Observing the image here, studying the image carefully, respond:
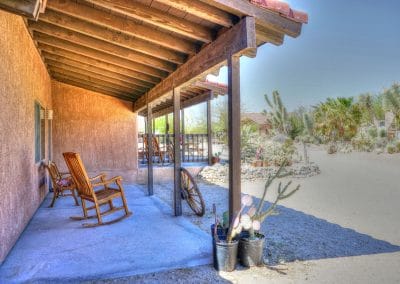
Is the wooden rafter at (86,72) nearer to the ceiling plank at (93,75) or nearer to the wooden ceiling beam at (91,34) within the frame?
the ceiling plank at (93,75)

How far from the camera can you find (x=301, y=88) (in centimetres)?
2658

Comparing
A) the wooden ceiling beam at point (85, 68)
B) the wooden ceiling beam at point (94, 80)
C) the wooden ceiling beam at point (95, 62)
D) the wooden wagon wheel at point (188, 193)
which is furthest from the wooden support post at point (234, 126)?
the wooden ceiling beam at point (94, 80)

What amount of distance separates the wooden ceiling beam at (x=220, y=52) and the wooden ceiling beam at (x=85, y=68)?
1486mm

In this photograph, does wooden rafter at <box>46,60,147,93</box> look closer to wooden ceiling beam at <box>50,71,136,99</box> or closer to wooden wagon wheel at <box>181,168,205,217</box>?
wooden ceiling beam at <box>50,71,136,99</box>

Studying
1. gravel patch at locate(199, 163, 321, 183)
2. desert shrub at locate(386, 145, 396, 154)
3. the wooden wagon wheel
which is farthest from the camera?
desert shrub at locate(386, 145, 396, 154)

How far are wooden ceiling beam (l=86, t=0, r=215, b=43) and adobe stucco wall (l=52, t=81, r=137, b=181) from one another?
519 cm

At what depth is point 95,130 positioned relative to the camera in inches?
322

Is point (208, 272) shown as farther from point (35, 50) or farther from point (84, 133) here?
point (84, 133)

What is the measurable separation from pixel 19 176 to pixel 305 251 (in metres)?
3.34

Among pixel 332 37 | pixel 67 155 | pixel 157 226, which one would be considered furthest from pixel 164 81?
pixel 332 37

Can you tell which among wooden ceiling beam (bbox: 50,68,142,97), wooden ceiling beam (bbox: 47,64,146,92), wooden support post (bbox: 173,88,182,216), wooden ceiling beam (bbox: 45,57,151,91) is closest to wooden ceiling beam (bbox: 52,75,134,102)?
wooden ceiling beam (bbox: 50,68,142,97)

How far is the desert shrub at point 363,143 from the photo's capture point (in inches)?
599

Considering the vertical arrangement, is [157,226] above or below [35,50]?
below

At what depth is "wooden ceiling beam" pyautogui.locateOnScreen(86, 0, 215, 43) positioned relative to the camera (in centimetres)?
308
